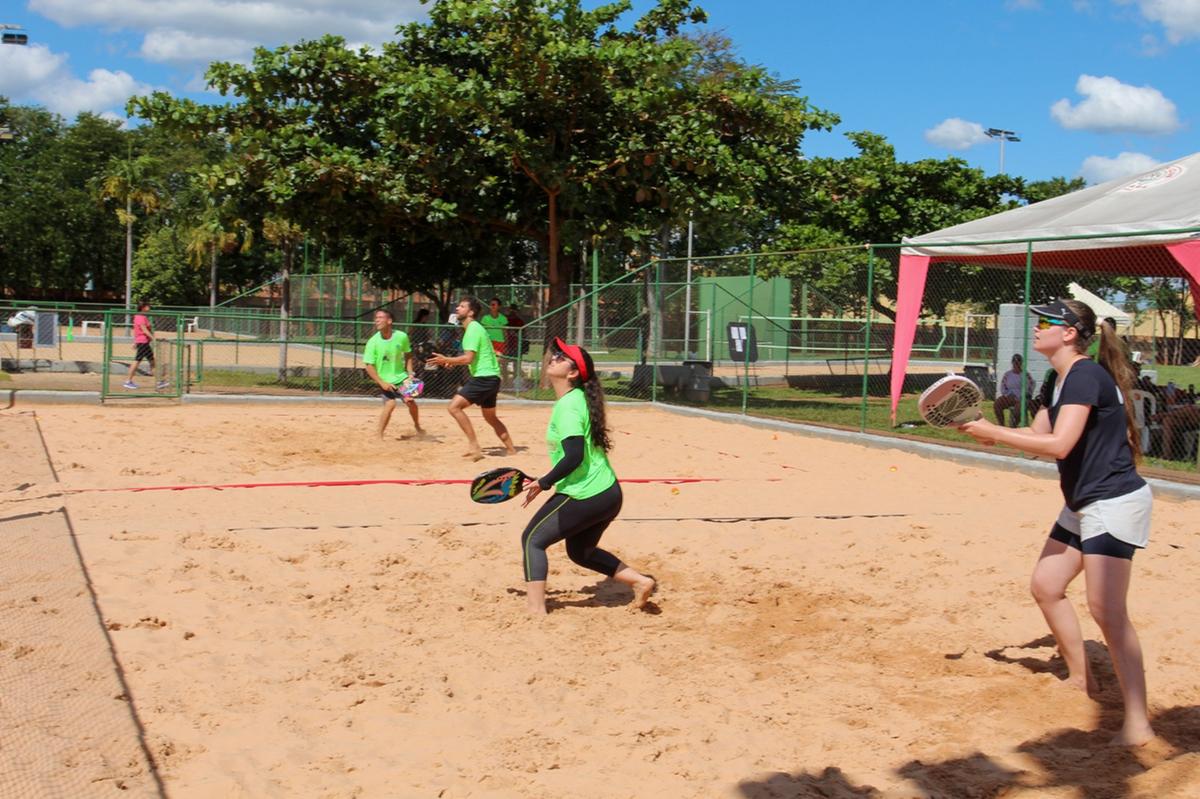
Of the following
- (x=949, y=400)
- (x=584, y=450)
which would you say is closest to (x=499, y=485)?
(x=584, y=450)

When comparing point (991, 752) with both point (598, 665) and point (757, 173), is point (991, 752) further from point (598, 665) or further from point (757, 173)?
point (757, 173)

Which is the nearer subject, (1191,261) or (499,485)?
(499,485)

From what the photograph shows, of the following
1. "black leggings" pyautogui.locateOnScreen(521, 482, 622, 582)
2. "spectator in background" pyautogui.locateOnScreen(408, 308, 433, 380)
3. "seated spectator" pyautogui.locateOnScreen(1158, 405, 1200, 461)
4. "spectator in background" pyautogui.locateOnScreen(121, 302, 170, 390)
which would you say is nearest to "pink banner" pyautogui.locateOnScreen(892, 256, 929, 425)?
"seated spectator" pyautogui.locateOnScreen(1158, 405, 1200, 461)

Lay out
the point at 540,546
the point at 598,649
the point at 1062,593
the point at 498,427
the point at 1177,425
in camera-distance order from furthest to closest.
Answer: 1. the point at 498,427
2. the point at 1177,425
3. the point at 540,546
4. the point at 598,649
5. the point at 1062,593

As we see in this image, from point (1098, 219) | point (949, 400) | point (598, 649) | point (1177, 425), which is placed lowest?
point (598, 649)

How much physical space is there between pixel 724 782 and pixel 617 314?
69.8ft

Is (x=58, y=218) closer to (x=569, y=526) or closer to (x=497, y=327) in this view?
(x=497, y=327)

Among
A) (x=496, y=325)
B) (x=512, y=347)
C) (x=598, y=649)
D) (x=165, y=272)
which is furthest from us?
(x=165, y=272)

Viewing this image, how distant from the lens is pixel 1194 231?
1192cm

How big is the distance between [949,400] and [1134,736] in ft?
5.07

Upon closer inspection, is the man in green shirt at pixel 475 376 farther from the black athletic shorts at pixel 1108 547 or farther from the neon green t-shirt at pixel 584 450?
the black athletic shorts at pixel 1108 547

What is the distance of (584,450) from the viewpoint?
20.5ft

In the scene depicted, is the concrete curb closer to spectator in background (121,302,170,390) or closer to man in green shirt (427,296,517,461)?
spectator in background (121,302,170,390)

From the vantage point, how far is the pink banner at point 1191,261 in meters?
12.0
